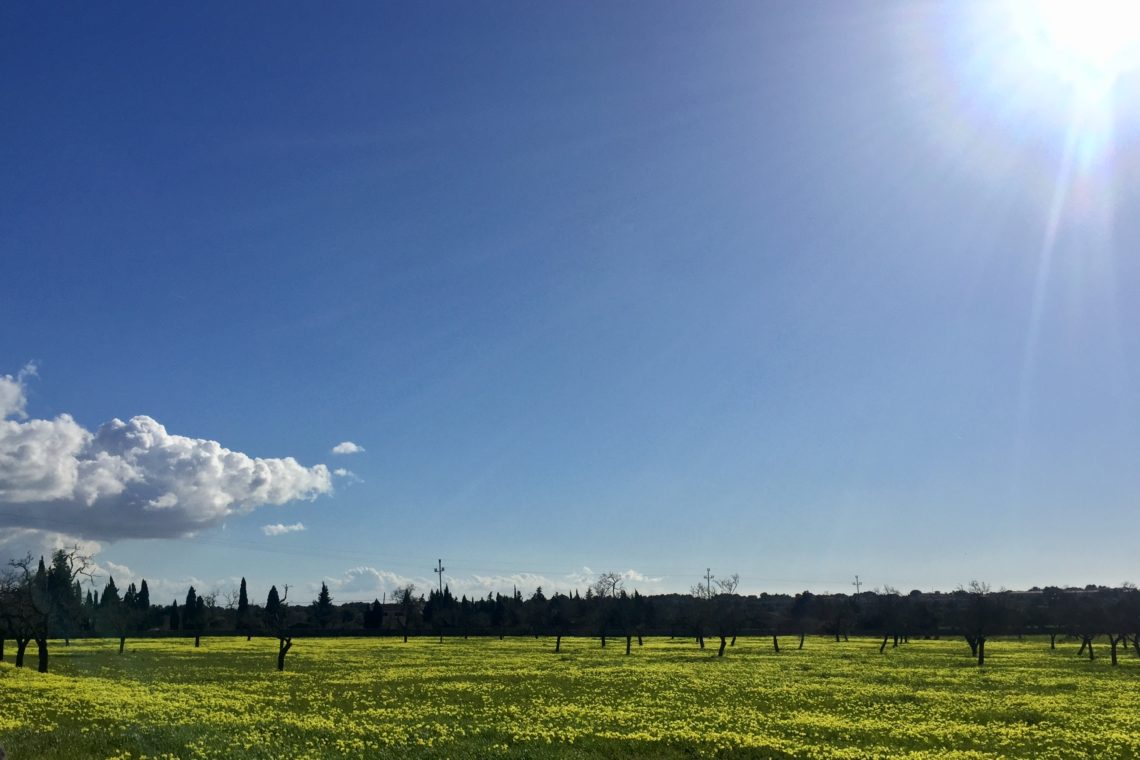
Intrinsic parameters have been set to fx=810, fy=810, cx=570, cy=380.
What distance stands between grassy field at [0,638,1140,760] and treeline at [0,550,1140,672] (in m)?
6.95

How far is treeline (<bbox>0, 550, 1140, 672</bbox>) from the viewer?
6619 cm

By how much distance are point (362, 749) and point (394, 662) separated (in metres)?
44.9

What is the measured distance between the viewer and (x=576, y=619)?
5891 inches

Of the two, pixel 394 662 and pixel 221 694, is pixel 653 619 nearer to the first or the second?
pixel 394 662

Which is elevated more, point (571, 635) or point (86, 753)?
point (86, 753)

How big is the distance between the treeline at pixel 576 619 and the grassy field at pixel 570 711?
22.8ft

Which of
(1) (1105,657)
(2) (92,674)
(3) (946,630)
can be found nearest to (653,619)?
(3) (946,630)

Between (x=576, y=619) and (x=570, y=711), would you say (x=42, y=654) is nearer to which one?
(x=570, y=711)

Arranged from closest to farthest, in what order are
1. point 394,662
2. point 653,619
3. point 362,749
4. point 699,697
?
point 362,749 → point 699,697 → point 394,662 → point 653,619

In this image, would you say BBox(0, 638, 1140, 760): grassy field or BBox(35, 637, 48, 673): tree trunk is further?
BBox(35, 637, 48, 673): tree trunk

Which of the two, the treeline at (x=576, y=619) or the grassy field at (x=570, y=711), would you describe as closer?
the grassy field at (x=570, y=711)

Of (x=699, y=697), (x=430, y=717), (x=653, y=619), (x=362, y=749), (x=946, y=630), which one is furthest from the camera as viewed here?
(x=653, y=619)

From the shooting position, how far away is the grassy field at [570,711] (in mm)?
25609

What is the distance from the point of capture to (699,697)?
39.9 m
